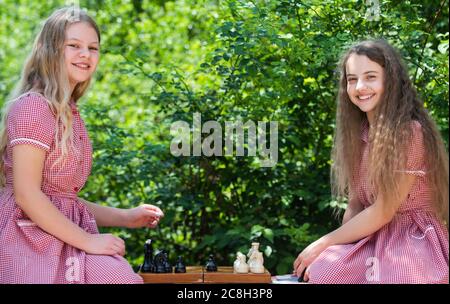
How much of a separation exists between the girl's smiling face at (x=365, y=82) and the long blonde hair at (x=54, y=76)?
39.4 inches

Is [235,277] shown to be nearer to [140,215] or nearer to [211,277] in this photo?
[211,277]

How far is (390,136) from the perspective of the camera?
2.51 metres

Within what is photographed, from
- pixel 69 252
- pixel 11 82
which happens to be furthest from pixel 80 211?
pixel 11 82

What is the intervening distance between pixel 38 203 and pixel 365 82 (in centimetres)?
125

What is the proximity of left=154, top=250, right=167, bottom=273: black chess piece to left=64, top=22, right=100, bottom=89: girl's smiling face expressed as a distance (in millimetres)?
724

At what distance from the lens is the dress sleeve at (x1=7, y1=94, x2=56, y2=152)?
7.91 feet

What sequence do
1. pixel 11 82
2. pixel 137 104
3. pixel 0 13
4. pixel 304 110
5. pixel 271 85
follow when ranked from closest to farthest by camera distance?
1. pixel 271 85
2. pixel 304 110
3. pixel 137 104
4. pixel 11 82
5. pixel 0 13

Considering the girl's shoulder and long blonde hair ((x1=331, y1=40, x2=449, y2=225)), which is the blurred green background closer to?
long blonde hair ((x1=331, y1=40, x2=449, y2=225))

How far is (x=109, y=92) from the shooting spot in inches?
217

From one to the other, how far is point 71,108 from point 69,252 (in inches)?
21.8

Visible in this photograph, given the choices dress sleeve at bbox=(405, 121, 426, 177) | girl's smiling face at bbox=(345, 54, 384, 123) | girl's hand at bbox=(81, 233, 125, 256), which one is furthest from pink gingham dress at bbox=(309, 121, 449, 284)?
girl's hand at bbox=(81, 233, 125, 256)

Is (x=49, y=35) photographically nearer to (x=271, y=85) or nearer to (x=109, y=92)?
(x=271, y=85)

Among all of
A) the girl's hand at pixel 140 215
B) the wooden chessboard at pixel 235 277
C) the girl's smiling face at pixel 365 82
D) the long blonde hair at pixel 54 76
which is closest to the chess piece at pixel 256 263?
the wooden chessboard at pixel 235 277

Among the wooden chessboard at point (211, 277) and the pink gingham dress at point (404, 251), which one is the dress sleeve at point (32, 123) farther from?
the pink gingham dress at point (404, 251)
